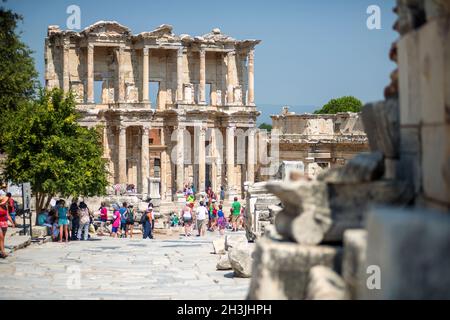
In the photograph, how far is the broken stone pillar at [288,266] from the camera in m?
5.29

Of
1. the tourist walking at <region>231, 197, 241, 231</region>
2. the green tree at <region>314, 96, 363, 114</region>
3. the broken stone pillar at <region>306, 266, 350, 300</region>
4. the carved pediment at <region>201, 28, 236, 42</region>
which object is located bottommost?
the tourist walking at <region>231, 197, 241, 231</region>

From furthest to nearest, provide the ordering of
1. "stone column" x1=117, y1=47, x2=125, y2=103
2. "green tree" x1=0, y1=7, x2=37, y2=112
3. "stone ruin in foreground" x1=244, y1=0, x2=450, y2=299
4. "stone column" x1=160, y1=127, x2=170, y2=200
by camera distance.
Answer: "stone column" x1=160, y1=127, x2=170, y2=200 < "stone column" x1=117, y1=47, x2=125, y2=103 < "green tree" x1=0, y1=7, x2=37, y2=112 < "stone ruin in foreground" x1=244, y1=0, x2=450, y2=299

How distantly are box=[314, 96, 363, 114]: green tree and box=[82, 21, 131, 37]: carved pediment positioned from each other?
35261 millimetres

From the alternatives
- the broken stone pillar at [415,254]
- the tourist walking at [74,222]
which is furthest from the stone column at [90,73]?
the broken stone pillar at [415,254]

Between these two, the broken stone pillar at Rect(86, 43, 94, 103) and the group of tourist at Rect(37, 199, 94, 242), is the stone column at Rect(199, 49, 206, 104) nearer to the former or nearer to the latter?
the broken stone pillar at Rect(86, 43, 94, 103)

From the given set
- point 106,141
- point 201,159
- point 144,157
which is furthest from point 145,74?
point 201,159

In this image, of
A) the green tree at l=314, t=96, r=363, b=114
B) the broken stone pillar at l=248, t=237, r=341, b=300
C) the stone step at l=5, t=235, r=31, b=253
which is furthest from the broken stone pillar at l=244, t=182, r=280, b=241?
the green tree at l=314, t=96, r=363, b=114

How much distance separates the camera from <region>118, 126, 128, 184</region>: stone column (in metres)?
45.6

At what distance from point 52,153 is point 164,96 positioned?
950 inches

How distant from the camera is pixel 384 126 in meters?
5.92

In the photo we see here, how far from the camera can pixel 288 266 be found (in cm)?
532

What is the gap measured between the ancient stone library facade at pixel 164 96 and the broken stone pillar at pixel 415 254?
41.2 meters

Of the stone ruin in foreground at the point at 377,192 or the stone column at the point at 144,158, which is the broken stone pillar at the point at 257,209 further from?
the stone column at the point at 144,158
